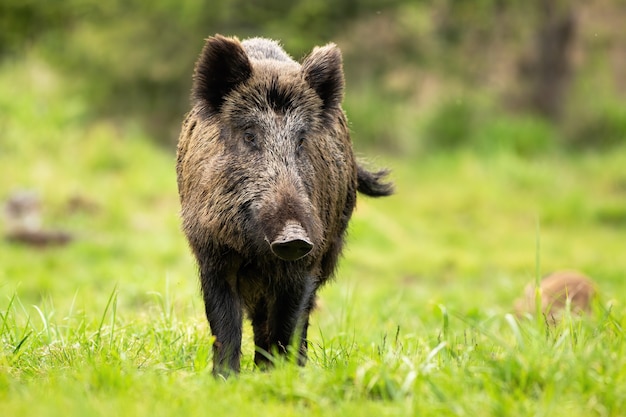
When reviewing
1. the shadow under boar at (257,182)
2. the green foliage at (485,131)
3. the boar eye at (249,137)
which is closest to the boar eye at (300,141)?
the shadow under boar at (257,182)

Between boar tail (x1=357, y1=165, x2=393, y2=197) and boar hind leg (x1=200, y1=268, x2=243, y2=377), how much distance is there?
1.71 metres

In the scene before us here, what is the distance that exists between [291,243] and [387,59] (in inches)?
470

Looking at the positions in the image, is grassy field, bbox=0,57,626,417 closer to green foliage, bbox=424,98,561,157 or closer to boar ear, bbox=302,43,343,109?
green foliage, bbox=424,98,561,157

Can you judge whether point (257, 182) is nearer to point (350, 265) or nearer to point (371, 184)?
point (371, 184)

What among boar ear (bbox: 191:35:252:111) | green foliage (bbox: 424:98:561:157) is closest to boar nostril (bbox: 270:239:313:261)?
boar ear (bbox: 191:35:252:111)

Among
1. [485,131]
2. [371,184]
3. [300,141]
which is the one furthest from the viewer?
[485,131]

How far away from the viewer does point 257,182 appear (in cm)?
401

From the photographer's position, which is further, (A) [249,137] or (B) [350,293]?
(B) [350,293]

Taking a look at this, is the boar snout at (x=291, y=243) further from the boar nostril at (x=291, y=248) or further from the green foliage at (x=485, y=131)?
the green foliage at (x=485, y=131)

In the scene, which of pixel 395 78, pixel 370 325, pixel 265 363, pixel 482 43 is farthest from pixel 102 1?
pixel 265 363

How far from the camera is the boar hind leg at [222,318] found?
402 cm

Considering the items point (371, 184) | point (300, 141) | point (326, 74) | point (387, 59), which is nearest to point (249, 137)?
point (300, 141)

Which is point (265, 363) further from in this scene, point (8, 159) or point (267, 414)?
point (8, 159)

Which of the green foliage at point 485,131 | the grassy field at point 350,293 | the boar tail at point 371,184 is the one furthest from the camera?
the green foliage at point 485,131
